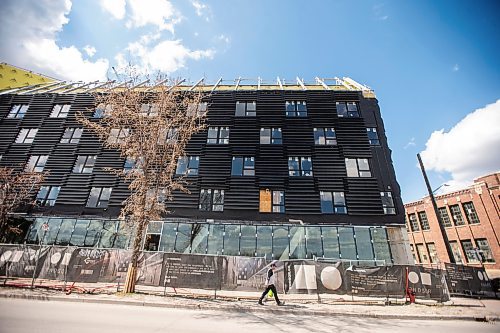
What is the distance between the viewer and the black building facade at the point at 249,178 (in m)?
19.9

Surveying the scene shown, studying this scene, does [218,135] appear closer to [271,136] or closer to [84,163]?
[271,136]

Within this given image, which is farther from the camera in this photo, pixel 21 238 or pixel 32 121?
pixel 32 121

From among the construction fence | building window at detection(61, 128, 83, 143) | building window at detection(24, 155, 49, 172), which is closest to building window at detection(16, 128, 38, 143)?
building window at detection(24, 155, 49, 172)

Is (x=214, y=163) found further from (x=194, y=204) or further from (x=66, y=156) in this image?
(x=66, y=156)

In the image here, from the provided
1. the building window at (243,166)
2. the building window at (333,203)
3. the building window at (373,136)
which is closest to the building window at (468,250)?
the building window at (373,136)

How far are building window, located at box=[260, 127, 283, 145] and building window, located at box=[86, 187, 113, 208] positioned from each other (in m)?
15.2

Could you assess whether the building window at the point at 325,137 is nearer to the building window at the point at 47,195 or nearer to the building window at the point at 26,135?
the building window at the point at 47,195

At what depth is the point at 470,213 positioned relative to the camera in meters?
29.7

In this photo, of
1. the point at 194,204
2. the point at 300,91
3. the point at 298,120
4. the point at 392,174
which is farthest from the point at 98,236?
the point at 392,174

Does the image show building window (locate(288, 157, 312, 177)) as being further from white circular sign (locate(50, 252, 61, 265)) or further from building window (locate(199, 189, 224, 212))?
white circular sign (locate(50, 252, 61, 265))

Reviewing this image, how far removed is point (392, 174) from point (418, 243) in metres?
21.1

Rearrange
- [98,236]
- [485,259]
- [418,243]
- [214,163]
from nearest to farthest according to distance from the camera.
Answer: [98,236] → [214,163] → [485,259] → [418,243]

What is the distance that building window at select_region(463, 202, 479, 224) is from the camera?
29019 mm

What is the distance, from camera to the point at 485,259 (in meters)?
27.2
